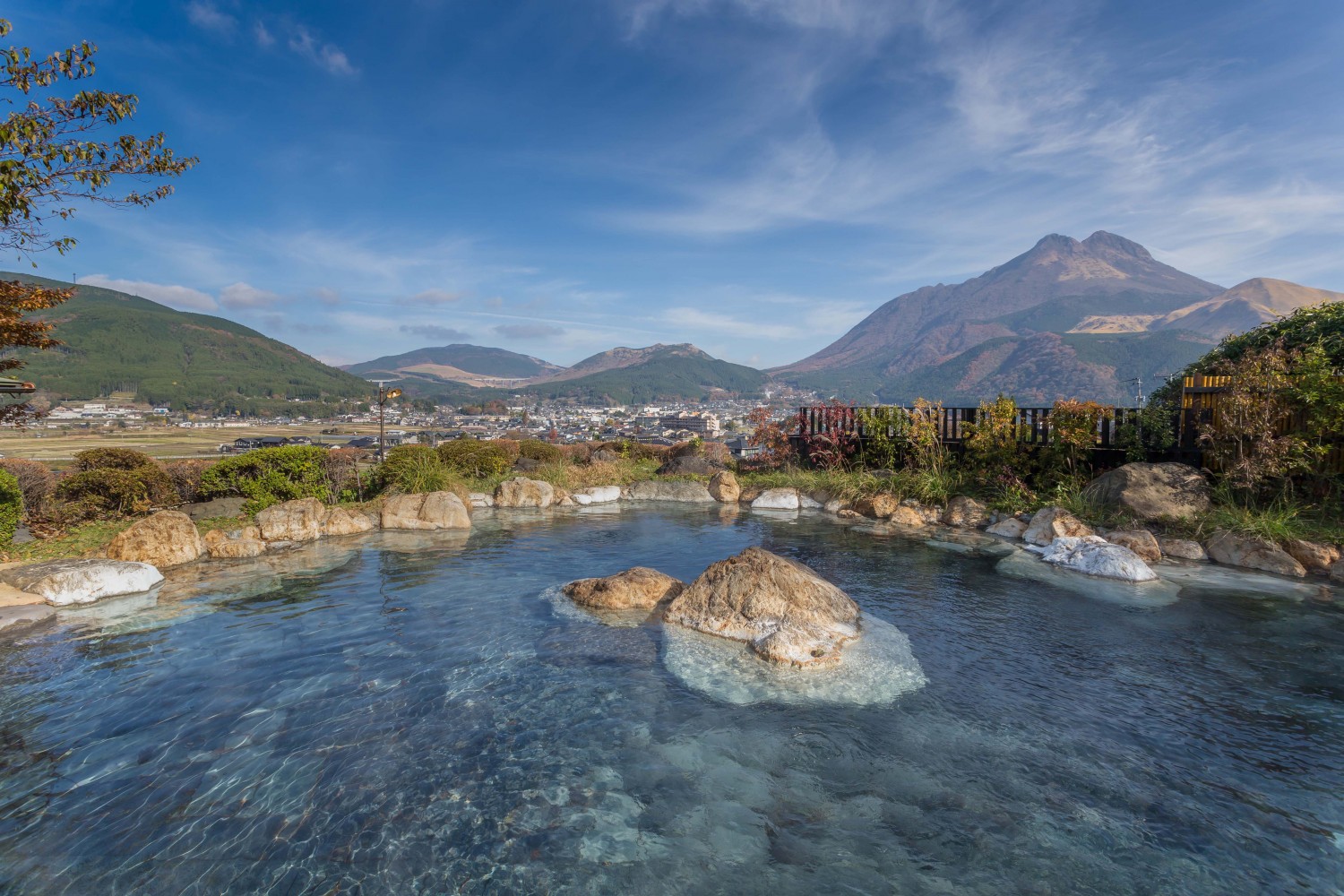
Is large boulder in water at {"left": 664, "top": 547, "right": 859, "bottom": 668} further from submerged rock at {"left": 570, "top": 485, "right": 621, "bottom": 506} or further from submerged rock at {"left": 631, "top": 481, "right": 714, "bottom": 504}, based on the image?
submerged rock at {"left": 631, "top": 481, "right": 714, "bottom": 504}

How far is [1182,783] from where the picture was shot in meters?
4.20

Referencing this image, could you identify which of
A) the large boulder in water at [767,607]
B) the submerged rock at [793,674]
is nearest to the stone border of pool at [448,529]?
the large boulder in water at [767,607]

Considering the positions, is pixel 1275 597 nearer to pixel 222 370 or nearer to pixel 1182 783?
pixel 1182 783

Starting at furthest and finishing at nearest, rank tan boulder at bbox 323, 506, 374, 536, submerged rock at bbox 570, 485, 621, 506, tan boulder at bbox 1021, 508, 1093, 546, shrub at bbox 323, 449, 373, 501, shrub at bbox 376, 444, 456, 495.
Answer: submerged rock at bbox 570, 485, 621, 506
shrub at bbox 376, 444, 456, 495
shrub at bbox 323, 449, 373, 501
tan boulder at bbox 323, 506, 374, 536
tan boulder at bbox 1021, 508, 1093, 546

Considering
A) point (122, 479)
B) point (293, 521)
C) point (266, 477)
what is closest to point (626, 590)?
point (293, 521)

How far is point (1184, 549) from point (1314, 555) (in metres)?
1.58

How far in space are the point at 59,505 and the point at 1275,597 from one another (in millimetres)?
21359

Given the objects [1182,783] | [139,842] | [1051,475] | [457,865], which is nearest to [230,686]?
[139,842]

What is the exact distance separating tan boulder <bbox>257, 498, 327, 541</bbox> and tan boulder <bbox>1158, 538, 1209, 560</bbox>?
17.1 m

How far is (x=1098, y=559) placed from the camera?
9688 mm

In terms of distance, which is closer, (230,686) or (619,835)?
(619,835)

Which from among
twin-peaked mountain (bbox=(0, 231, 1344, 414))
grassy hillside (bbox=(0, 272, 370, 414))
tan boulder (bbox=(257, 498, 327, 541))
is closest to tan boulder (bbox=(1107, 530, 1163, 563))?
tan boulder (bbox=(257, 498, 327, 541))

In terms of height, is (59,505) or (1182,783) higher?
(59,505)

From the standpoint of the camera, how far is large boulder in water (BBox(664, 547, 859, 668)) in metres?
6.58
